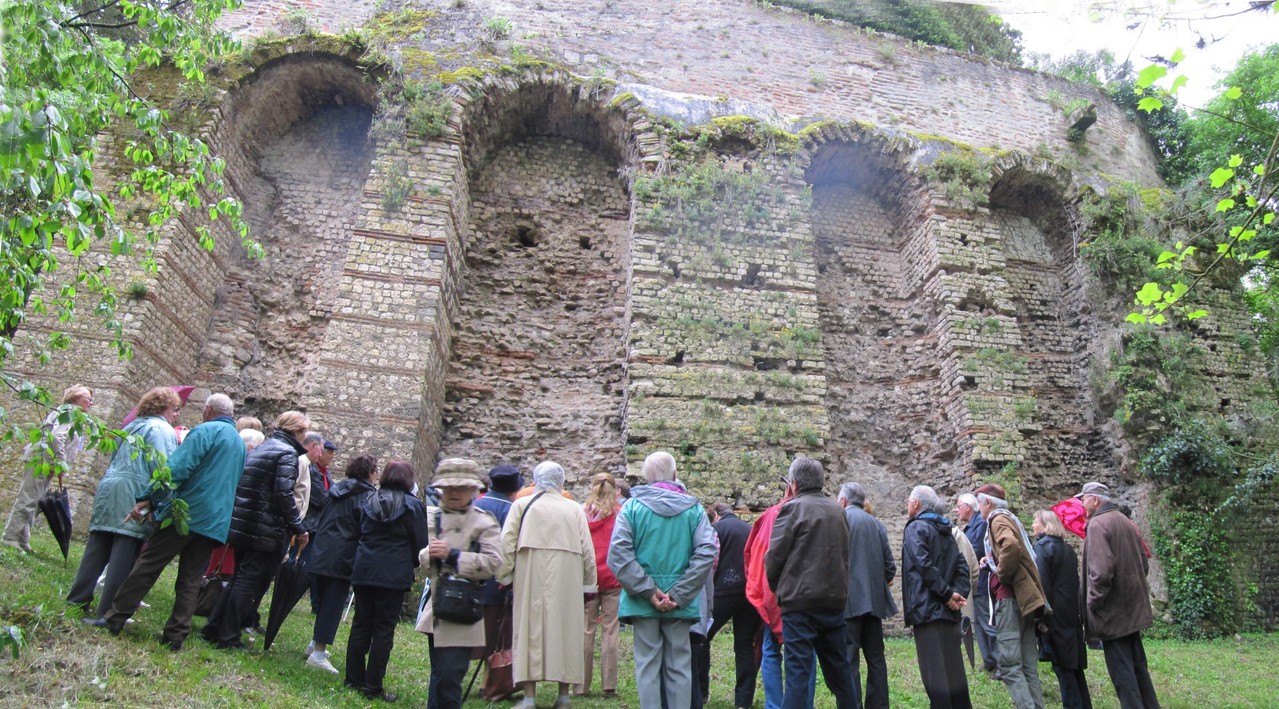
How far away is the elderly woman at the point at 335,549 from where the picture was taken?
16.9 feet

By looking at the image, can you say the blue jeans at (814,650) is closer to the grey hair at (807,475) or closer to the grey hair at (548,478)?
the grey hair at (807,475)

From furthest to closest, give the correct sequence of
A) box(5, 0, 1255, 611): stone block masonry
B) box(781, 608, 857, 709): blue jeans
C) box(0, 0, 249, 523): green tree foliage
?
box(5, 0, 1255, 611): stone block masonry, box(781, 608, 857, 709): blue jeans, box(0, 0, 249, 523): green tree foliage

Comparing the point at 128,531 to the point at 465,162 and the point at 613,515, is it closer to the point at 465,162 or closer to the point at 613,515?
the point at 613,515

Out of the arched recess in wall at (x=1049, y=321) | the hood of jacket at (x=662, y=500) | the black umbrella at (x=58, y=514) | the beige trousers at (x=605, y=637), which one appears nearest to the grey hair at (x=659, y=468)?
the hood of jacket at (x=662, y=500)

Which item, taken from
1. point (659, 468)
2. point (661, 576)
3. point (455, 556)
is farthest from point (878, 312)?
point (455, 556)

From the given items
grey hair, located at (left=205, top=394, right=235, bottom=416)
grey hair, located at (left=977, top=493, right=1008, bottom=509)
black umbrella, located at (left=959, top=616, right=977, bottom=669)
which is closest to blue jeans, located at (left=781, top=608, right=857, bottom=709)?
grey hair, located at (left=977, top=493, right=1008, bottom=509)

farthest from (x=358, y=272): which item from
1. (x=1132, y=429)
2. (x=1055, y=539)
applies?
(x=1132, y=429)

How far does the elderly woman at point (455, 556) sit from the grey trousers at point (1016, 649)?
360 cm

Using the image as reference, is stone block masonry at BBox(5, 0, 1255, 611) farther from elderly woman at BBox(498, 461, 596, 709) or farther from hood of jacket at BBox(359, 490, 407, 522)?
elderly woman at BBox(498, 461, 596, 709)

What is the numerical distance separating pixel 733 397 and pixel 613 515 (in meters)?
4.02

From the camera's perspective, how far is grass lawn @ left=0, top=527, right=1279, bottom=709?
4102 millimetres

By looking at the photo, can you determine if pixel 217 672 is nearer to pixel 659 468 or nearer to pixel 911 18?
pixel 659 468

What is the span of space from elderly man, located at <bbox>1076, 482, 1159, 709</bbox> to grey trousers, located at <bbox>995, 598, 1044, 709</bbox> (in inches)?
15.8

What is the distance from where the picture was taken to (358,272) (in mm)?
9828
